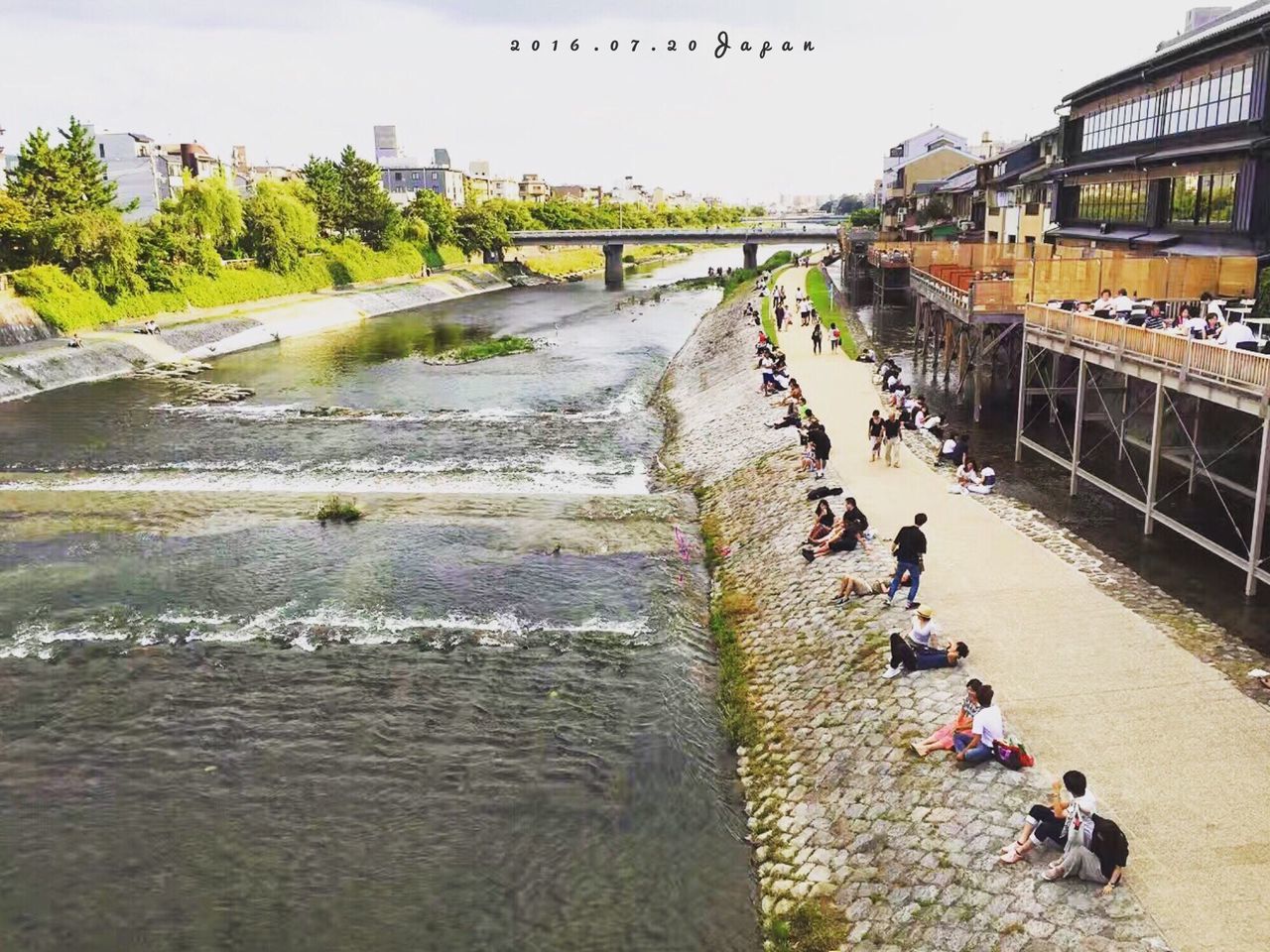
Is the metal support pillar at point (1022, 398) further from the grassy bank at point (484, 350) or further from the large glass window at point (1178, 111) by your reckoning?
the grassy bank at point (484, 350)

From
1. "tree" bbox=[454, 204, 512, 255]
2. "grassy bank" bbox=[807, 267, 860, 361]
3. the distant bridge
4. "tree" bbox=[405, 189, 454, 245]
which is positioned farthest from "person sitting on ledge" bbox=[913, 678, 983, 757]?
"tree" bbox=[454, 204, 512, 255]

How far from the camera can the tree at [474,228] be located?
124m

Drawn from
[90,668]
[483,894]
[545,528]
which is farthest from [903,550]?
[90,668]

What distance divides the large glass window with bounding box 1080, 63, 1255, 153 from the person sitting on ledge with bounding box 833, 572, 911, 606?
23773 millimetres

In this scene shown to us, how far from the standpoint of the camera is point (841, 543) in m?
20.3

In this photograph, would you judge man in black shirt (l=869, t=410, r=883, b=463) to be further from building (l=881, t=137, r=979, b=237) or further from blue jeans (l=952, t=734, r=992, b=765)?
building (l=881, t=137, r=979, b=237)

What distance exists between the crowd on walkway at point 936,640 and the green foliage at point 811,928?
76.9 inches

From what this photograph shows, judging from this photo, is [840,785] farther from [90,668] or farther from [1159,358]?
[90,668]

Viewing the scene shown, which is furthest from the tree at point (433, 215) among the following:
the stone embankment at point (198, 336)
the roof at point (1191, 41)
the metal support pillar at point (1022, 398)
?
the metal support pillar at point (1022, 398)

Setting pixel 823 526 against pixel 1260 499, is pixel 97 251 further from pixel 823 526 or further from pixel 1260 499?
pixel 1260 499

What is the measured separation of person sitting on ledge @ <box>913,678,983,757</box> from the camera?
12711 mm

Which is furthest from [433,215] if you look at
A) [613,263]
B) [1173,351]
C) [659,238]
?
[1173,351]

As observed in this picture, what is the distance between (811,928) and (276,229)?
83.9 meters

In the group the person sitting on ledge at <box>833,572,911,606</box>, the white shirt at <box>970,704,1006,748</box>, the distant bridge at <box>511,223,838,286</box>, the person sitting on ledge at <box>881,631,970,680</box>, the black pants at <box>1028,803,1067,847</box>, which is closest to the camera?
the black pants at <box>1028,803,1067,847</box>
